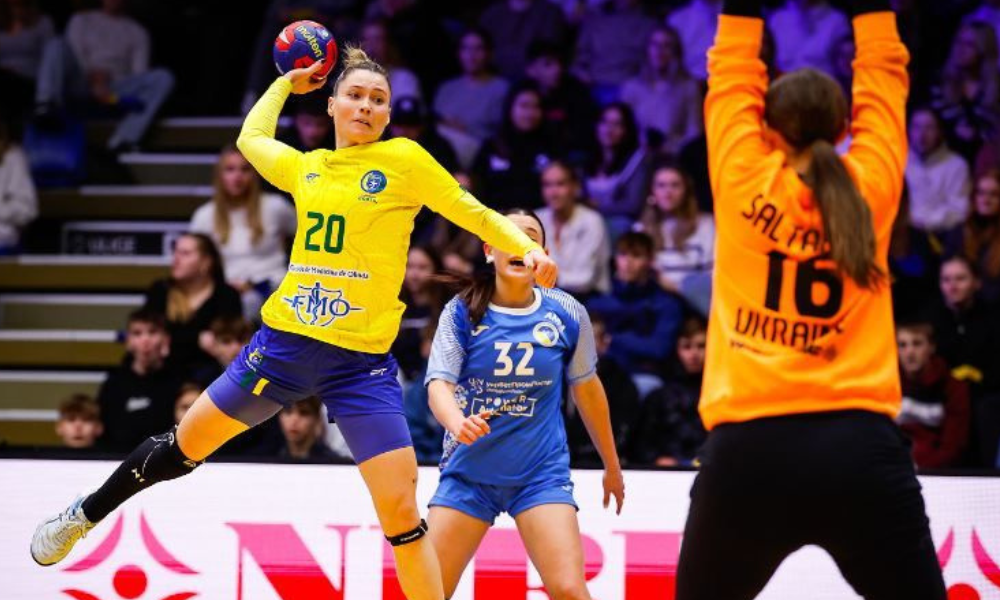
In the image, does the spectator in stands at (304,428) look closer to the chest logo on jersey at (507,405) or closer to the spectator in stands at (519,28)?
the chest logo on jersey at (507,405)

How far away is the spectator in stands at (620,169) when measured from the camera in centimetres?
1017

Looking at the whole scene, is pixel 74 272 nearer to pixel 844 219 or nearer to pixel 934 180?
pixel 934 180

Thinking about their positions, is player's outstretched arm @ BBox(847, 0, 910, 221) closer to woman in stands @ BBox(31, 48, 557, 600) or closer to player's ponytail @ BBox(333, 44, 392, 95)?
woman in stands @ BBox(31, 48, 557, 600)

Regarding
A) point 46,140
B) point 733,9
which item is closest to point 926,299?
point 733,9

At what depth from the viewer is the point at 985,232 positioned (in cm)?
938

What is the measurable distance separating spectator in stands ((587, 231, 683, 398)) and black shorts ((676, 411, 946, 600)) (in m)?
5.40

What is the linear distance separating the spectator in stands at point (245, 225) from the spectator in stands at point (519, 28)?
2615 mm

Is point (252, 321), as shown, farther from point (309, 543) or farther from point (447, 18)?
point (447, 18)

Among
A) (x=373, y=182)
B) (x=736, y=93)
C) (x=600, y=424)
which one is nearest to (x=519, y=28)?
(x=600, y=424)

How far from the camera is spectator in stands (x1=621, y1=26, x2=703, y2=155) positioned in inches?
421

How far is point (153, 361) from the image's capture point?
879 cm

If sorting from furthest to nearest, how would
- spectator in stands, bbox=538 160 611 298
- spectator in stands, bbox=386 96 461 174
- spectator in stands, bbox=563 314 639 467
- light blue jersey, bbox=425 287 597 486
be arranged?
1. spectator in stands, bbox=386 96 461 174
2. spectator in stands, bbox=538 160 611 298
3. spectator in stands, bbox=563 314 639 467
4. light blue jersey, bbox=425 287 597 486

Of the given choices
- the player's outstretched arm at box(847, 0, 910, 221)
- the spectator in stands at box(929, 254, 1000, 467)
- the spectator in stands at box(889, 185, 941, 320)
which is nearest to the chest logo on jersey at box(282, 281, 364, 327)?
the player's outstretched arm at box(847, 0, 910, 221)

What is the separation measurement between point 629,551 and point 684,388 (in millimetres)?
2135
